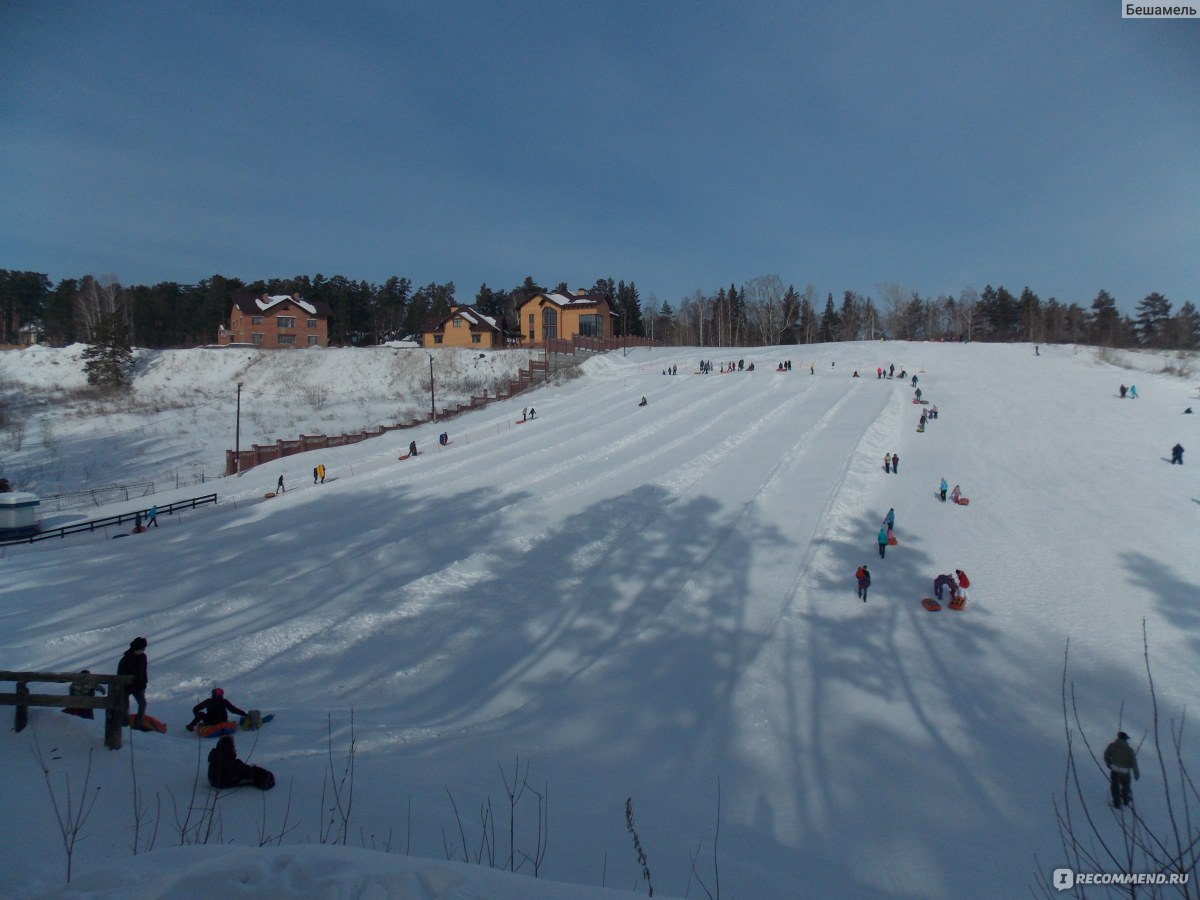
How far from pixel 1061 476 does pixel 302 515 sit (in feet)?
96.3

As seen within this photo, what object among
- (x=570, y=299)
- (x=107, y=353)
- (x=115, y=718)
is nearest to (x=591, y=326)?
(x=570, y=299)

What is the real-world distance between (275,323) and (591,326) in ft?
120

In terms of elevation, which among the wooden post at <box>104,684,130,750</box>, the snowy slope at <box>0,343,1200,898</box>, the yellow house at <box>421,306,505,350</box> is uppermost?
the yellow house at <box>421,306,505,350</box>

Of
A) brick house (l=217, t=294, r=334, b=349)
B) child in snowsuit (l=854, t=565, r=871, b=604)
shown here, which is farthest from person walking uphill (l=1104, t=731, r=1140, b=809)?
brick house (l=217, t=294, r=334, b=349)

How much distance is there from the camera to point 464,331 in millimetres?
74312

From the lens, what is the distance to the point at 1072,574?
59.7 ft

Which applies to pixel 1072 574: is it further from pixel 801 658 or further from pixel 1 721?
pixel 1 721

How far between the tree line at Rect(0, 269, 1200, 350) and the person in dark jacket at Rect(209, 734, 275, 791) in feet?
247

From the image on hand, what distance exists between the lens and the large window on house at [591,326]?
7000cm

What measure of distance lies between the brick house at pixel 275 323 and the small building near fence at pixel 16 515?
50.1 meters

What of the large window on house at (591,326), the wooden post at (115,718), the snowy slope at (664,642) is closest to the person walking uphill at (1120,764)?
the snowy slope at (664,642)

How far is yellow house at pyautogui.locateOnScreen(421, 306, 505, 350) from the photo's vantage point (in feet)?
243

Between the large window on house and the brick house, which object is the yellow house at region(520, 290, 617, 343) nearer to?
the large window on house

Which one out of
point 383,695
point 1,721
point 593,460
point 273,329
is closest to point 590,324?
point 273,329
